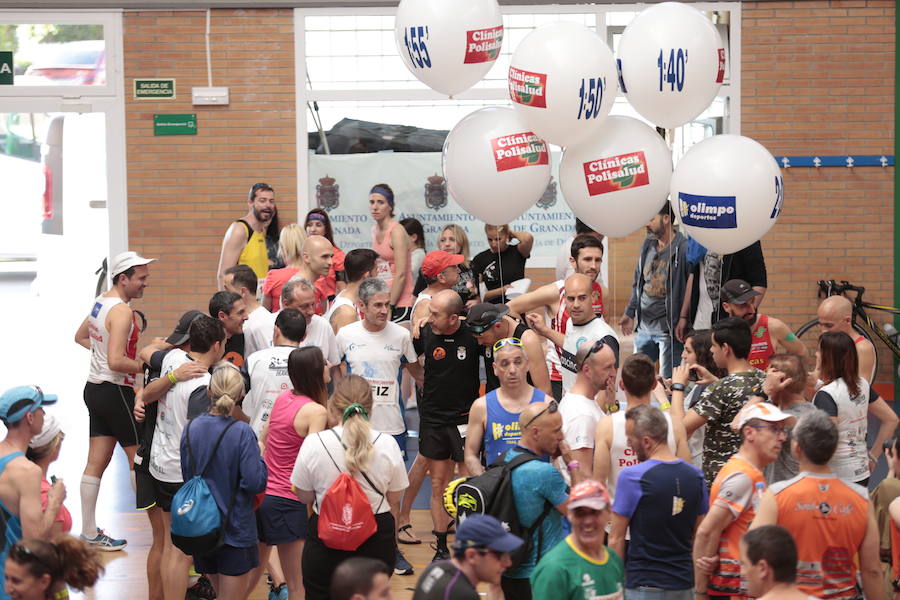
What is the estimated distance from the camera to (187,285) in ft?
36.2

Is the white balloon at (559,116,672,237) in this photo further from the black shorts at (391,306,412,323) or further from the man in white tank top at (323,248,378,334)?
the black shorts at (391,306,412,323)

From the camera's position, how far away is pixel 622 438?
485 cm

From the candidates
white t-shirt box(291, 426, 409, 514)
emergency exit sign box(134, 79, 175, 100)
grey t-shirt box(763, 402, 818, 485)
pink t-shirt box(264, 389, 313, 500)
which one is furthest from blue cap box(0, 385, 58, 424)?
emergency exit sign box(134, 79, 175, 100)

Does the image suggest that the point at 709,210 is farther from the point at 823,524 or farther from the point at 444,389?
the point at 823,524

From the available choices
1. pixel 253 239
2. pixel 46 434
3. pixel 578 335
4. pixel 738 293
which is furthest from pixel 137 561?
pixel 738 293

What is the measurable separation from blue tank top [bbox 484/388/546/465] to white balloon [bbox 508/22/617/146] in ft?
4.94

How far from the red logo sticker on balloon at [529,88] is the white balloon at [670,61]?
21.0 inches

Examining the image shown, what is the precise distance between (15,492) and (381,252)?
220 inches

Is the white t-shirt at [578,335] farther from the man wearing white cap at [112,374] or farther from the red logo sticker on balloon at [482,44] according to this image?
the man wearing white cap at [112,374]

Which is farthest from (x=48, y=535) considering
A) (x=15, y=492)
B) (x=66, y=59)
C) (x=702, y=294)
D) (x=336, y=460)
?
(x=66, y=59)

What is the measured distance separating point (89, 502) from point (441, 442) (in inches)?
93.3

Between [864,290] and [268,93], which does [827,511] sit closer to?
[864,290]

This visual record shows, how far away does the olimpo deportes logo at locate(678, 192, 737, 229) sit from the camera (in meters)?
5.80

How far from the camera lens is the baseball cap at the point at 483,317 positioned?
613 cm
